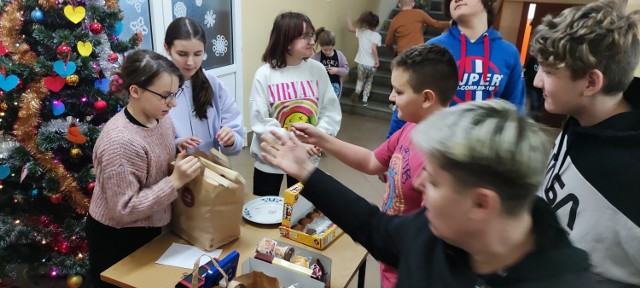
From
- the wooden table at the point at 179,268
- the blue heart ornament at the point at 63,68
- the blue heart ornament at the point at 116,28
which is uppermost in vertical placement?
the blue heart ornament at the point at 116,28

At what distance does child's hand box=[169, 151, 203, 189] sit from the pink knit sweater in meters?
0.02

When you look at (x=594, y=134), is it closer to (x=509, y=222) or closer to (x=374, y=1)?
(x=509, y=222)

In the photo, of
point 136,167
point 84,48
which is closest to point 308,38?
point 84,48

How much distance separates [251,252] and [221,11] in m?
3.31

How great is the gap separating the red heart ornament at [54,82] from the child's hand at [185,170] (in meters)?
0.97

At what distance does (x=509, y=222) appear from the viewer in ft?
2.33

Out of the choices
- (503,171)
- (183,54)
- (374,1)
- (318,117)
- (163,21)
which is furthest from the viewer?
(374,1)

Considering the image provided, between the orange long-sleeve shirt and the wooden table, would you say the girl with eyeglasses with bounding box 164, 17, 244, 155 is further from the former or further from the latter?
the orange long-sleeve shirt

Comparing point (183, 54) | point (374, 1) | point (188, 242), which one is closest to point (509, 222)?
point (188, 242)

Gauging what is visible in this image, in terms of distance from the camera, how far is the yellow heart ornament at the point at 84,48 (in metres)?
1.97

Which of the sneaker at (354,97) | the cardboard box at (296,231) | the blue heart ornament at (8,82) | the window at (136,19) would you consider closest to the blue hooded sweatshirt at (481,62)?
the cardboard box at (296,231)

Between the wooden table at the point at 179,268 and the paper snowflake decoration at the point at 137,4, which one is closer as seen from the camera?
the wooden table at the point at 179,268

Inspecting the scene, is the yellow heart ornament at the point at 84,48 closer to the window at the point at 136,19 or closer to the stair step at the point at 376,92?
the window at the point at 136,19

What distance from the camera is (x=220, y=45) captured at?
4324 millimetres
